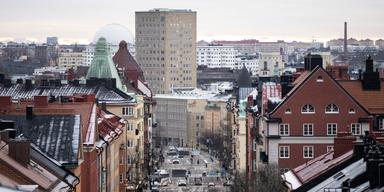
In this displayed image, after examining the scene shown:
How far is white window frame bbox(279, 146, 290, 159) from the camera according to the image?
78875 millimetres

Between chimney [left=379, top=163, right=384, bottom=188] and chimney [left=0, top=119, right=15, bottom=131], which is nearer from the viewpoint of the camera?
chimney [left=379, top=163, right=384, bottom=188]

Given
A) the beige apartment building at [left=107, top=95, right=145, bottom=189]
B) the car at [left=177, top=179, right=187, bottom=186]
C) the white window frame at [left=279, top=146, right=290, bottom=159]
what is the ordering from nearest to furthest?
the white window frame at [left=279, top=146, right=290, bottom=159], the beige apartment building at [left=107, top=95, right=145, bottom=189], the car at [left=177, top=179, right=187, bottom=186]

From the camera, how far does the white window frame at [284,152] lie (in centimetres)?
7888

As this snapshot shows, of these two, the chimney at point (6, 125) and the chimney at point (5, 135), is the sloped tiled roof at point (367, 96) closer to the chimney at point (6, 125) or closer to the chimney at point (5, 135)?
the chimney at point (6, 125)

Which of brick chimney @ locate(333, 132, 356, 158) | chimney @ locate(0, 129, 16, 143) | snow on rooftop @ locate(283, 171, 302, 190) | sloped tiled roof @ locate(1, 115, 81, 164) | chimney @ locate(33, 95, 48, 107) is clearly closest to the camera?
chimney @ locate(0, 129, 16, 143)

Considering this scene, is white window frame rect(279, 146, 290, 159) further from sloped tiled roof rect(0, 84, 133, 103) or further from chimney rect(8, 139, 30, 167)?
→ chimney rect(8, 139, 30, 167)

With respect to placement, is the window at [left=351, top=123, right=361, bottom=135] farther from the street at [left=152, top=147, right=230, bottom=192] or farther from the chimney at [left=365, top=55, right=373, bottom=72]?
the street at [left=152, top=147, right=230, bottom=192]

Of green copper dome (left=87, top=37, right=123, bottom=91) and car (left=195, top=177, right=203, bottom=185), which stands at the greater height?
green copper dome (left=87, top=37, right=123, bottom=91)

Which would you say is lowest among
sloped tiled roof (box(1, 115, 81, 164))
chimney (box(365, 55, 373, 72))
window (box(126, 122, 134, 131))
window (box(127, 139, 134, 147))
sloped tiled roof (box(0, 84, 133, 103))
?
window (box(127, 139, 134, 147))

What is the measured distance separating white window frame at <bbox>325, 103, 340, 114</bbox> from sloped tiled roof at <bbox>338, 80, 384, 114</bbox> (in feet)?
5.29

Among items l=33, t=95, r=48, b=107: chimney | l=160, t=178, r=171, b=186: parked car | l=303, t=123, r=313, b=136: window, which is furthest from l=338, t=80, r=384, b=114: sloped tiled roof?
l=160, t=178, r=171, b=186: parked car

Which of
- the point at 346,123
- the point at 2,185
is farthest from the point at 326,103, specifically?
the point at 2,185

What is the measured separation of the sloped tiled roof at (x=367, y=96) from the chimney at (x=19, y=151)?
125ft

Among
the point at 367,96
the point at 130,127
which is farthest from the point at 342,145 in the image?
the point at 130,127
